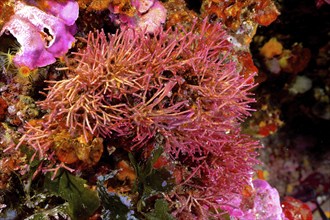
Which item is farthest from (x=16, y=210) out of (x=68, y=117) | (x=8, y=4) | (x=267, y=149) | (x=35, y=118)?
(x=267, y=149)

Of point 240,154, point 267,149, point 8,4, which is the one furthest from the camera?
point 267,149

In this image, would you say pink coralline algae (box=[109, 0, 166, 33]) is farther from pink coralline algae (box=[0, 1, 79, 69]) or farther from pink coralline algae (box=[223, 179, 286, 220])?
pink coralline algae (box=[223, 179, 286, 220])

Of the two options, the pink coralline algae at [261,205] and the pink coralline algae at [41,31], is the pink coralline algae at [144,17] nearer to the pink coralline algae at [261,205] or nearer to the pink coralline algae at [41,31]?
the pink coralline algae at [41,31]

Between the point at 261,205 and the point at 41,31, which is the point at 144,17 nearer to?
the point at 41,31

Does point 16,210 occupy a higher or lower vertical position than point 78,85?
lower

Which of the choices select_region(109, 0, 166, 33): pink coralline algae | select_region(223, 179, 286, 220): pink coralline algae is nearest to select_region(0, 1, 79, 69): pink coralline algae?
select_region(109, 0, 166, 33): pink coralline algae

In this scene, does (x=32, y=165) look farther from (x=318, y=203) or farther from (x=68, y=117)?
(x=318, y=203)

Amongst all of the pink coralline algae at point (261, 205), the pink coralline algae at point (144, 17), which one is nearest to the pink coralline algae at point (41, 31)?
the pink coralline algae at point (144, 17)
